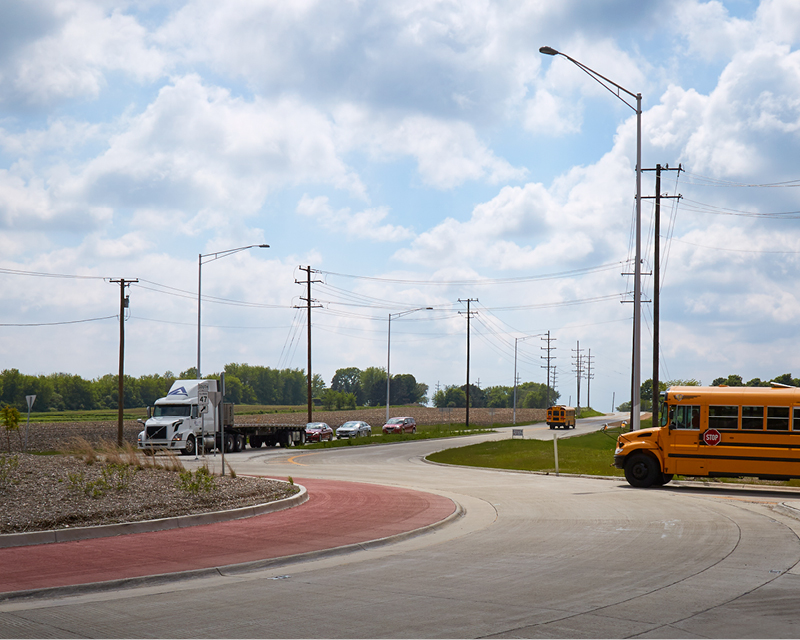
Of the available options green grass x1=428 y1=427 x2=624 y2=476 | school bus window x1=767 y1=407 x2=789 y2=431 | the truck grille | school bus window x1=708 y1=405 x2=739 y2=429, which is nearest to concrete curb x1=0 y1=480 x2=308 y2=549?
school bus window x1=708 y1=405 x2=739 y2=429

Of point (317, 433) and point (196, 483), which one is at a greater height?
point (196, 483)

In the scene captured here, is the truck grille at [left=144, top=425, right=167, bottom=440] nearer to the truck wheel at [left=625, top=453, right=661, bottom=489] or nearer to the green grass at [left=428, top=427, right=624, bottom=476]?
the green grass at [left=428, top=427, right=624, bottom=476]

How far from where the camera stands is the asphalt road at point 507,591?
7.11 meters

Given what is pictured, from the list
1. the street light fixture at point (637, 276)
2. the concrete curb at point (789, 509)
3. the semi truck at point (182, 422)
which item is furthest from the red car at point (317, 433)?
the concrete curb at point (789, 509)

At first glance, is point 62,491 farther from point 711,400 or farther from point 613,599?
point 711,400

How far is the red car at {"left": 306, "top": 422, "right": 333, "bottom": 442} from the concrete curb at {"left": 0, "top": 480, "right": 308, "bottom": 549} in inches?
1606

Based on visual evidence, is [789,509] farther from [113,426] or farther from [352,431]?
[113,426]

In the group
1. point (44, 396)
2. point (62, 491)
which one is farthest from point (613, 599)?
point (44, 396)

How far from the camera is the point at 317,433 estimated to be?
5728 cm

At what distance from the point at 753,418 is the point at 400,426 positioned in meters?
47.7

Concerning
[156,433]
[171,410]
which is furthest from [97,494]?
[171,410]

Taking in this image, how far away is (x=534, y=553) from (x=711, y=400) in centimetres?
1186

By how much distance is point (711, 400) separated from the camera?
834 inches

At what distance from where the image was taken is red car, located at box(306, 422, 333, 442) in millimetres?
56634
